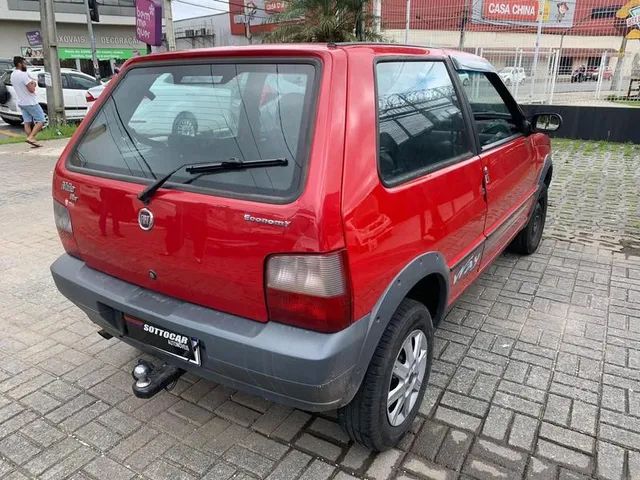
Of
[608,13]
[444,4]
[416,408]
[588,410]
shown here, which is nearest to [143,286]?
[416,408]

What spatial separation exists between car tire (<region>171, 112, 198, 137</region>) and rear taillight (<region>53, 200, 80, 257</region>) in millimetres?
708

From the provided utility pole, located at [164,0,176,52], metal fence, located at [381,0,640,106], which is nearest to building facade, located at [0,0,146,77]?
utility pole, located at [164,0,176,52]

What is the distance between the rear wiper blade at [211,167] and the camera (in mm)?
1908

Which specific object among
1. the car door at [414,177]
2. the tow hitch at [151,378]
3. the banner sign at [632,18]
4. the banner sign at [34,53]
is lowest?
the tow hitch at [151,378]

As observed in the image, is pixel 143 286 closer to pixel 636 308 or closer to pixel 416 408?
pixel 416 408

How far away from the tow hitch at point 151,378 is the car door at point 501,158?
195 centimetres

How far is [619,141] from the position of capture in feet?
34.6

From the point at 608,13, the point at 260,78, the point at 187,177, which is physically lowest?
the point at 187,177

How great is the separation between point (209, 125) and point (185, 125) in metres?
0.14

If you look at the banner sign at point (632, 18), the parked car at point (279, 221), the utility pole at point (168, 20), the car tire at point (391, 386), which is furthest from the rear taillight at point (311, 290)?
Result: the banner sign at point (632, 18)

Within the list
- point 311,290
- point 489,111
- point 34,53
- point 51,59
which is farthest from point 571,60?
point 34,53

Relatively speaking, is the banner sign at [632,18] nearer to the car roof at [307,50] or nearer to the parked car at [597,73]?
the parked car at [597,73]

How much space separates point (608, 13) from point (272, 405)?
74.1 feet

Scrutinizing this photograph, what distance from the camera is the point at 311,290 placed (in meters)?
1.79
